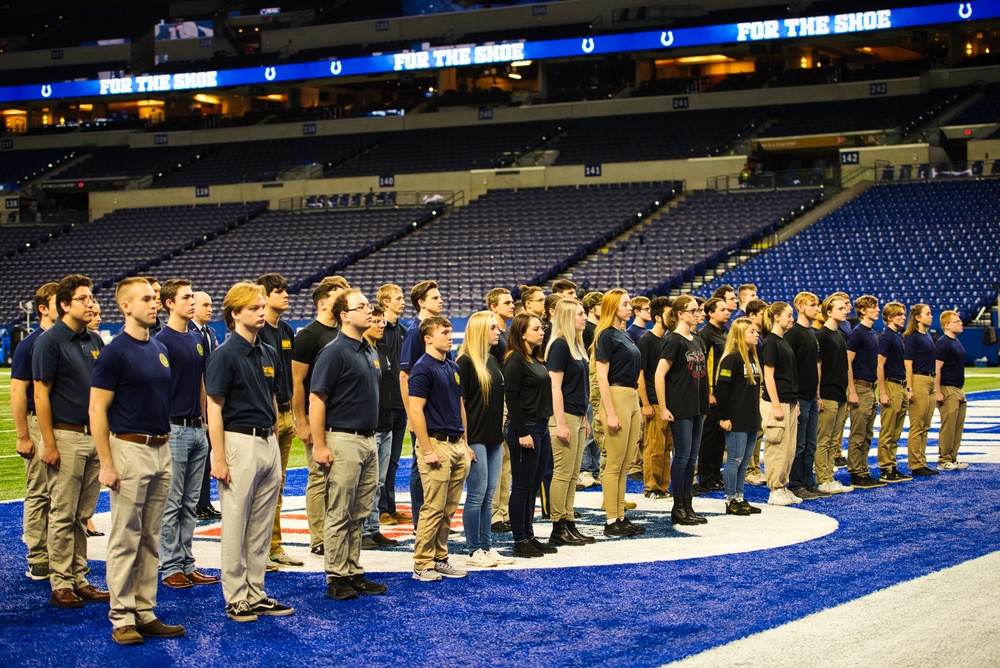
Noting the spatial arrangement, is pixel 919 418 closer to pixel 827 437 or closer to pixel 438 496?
pixel 827 437

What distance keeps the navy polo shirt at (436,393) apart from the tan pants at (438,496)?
12cm

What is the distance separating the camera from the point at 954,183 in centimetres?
3594

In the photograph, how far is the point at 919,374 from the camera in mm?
12500

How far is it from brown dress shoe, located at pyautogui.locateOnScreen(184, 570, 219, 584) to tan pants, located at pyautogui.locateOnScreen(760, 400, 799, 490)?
17.2 feet

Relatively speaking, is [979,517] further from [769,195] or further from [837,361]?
[769,195]

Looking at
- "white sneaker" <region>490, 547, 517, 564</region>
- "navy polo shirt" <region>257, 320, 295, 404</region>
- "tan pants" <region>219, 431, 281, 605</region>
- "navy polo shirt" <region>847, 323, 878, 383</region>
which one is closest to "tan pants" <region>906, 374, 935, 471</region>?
"navy polo shirt" <region>847, 323, 878, 383</region>

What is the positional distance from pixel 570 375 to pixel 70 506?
12.3 ft

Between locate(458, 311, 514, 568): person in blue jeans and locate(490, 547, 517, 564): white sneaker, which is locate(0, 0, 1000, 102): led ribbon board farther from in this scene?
locate(490, 547, 517, 564): white sneaker

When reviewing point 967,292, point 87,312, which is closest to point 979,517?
point 87,312

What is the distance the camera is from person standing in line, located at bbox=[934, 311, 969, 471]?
1256 cm

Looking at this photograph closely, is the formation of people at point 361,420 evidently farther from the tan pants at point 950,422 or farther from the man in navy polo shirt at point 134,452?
the tan pants at point 950,422

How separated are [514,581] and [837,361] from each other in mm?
5167

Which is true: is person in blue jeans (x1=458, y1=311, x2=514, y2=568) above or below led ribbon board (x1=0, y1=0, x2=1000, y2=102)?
below

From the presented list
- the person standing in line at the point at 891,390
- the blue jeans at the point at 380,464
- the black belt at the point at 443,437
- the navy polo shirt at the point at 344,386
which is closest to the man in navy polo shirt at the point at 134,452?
the navy polo shirt at the point at 344,386
